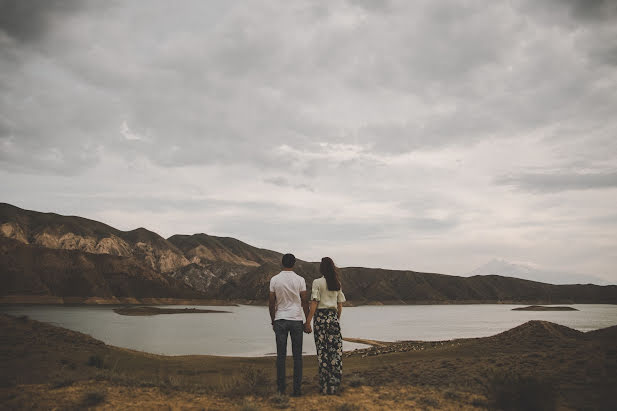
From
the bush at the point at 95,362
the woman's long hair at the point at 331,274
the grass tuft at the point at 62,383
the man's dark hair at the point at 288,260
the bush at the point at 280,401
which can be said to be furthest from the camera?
the bush at the point at 95,362

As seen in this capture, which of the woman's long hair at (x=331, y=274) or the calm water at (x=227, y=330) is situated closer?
the woman's long hair at (x=331, y=274)

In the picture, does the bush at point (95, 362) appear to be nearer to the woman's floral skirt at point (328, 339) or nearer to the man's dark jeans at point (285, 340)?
the man's dark jeans at point (285, 340)

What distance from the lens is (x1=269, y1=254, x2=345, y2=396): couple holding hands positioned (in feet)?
22.4

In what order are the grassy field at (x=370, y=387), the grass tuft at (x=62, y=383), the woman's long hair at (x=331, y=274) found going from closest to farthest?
the grassy field at (x=370, y=387) < the woman's long hair at (x=331, y=274) < the grass tuft at (x=62, y=383)

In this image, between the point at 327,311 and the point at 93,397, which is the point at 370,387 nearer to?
the point at 327,311

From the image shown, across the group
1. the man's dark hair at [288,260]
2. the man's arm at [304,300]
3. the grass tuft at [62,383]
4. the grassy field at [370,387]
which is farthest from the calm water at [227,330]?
the man's dark hair at [288,260]

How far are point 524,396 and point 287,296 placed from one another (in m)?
4.29

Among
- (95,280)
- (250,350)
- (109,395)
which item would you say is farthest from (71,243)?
(109,395)

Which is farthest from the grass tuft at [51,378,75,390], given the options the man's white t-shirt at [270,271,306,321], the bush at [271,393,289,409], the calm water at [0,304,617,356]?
the calm water at [0,304,617,356]

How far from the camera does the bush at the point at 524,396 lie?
22.1ft

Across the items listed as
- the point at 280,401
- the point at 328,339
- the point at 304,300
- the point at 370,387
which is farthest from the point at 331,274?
the point at 370,387

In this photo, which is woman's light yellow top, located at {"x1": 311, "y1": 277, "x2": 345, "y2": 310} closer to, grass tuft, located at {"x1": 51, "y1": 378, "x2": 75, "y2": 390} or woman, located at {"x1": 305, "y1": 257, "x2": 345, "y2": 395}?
woman, located at {"x1": 305, "y1": 257, "x2": 345, "y2": 395}

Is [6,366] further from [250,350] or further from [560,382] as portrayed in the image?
[250,350]

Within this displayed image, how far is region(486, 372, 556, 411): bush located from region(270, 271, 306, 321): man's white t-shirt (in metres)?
3.71
